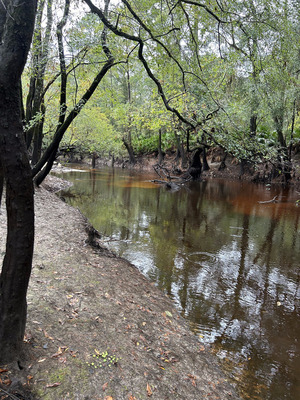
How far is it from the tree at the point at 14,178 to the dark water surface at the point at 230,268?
3.03 metres

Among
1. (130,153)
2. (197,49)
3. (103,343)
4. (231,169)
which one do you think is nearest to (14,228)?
(103,343)

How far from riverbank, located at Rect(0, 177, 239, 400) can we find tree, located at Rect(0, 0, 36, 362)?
0.42 meters

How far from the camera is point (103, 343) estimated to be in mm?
3672

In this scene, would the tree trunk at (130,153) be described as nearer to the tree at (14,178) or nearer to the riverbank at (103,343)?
the riverbank at (103,343)

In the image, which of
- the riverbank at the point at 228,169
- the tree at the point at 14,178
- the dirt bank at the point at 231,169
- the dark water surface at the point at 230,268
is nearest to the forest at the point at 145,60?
the tree at the point at 14,178

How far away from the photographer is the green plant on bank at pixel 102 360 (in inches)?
127

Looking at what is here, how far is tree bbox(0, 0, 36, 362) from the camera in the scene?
2.43 meters

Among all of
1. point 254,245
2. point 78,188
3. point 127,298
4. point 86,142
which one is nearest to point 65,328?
point 127,298

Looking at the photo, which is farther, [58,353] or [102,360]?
[102,360]

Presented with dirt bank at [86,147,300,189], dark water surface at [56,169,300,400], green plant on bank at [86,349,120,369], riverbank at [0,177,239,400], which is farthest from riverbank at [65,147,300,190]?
green plant on bank at [86,349,120,369]

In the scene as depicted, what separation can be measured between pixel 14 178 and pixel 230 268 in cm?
686

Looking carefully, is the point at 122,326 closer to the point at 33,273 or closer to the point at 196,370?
the point at 196,370

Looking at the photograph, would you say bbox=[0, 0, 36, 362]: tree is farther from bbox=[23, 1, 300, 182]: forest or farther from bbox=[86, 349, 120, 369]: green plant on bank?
bbox=[23, 1, 300, 182]: forest

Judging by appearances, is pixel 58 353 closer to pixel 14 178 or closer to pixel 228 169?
pixel 14 178
